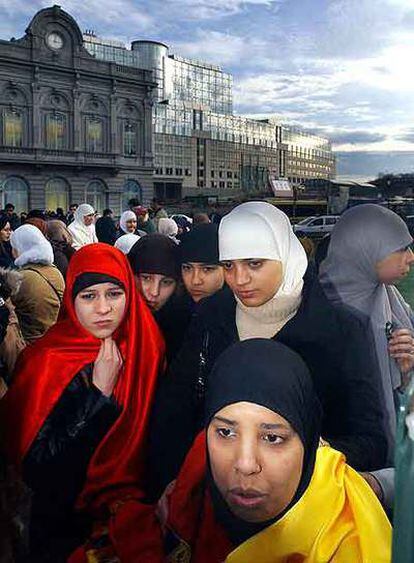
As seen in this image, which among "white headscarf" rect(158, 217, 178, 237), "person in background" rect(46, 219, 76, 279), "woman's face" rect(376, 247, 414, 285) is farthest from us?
"white headscarf" rect(158, 217, 178, 237)

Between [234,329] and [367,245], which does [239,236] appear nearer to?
[234,329]

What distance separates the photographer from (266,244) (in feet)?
6.58

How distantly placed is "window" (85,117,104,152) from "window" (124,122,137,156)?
1879mm

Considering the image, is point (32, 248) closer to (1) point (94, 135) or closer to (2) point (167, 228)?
(2) point (167, 228)

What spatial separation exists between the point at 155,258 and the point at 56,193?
31.2 meters

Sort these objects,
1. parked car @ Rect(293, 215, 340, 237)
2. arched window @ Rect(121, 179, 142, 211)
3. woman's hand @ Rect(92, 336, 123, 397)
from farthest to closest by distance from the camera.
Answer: arched window @ Rect(121, 179, 142, 211) < parked car @ Rect(293, 215, 340, 237) < woman's hand @ Rect(92, 336, 123, 397)

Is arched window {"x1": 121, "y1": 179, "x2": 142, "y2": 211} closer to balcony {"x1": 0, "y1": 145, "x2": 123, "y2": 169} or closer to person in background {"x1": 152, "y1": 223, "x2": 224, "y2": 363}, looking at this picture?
balcony {"x1": 0, "y1": 145, "x2": 123, "y2": 169}

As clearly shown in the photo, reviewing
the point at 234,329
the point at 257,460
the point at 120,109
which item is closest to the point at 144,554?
the point at 257,460

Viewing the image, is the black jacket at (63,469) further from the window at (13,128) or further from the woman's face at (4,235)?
the window at (13,128)

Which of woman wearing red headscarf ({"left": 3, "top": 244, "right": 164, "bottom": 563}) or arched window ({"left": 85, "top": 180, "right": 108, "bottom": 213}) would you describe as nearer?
woman wearing red headscarf ({"left": 3, "top": 244, "right": 164, "bottom": 563})

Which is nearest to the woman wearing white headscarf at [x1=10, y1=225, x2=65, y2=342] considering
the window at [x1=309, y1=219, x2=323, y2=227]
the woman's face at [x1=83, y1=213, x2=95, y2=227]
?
the woman's face at [x1=83, y1=213, x2=95, y2=227]

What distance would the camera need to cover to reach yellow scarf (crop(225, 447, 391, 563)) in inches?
48.2

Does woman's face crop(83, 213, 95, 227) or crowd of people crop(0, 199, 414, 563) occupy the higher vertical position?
woman's face crop(83, 213, 95, 227)

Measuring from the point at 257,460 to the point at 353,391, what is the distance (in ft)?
2.33
